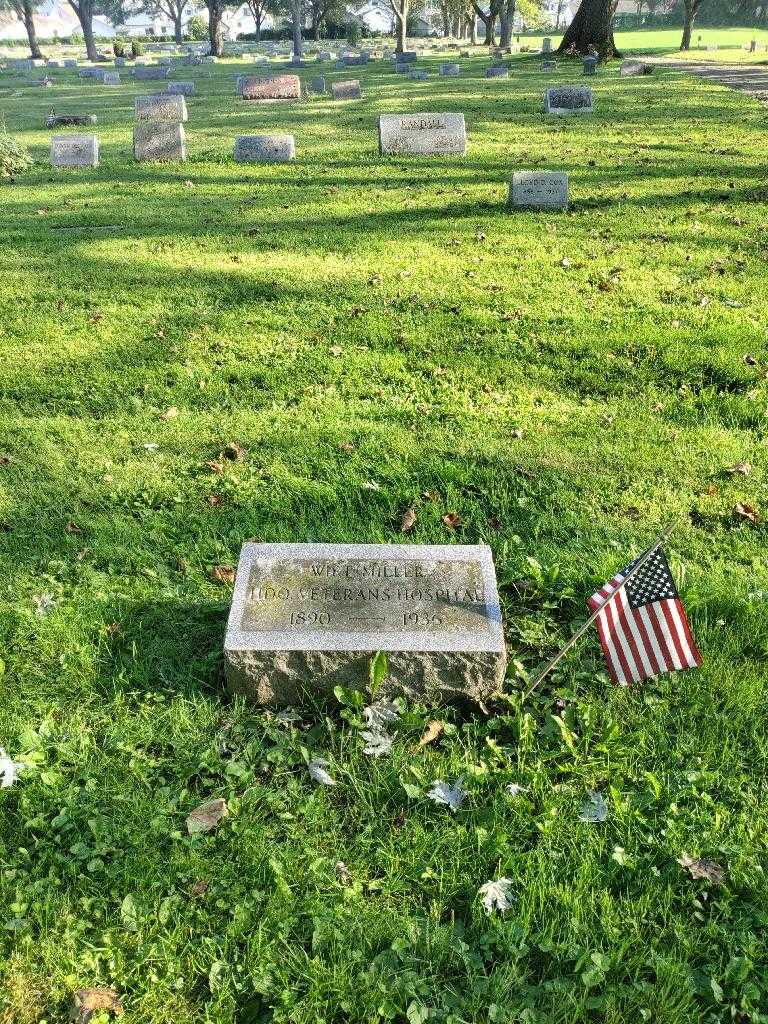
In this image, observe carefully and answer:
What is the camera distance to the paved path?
2178 centimetres

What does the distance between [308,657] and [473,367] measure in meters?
3.57

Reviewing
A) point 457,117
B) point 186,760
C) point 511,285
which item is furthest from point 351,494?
point 457,117

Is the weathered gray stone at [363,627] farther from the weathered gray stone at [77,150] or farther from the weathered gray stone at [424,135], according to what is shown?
the weathered gray stone at [77,150]

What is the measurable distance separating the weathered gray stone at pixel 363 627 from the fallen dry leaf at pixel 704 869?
91cm

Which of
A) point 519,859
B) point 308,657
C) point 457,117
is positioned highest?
point 457,117

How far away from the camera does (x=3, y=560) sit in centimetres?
405

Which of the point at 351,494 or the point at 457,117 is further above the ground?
the point at 457,117

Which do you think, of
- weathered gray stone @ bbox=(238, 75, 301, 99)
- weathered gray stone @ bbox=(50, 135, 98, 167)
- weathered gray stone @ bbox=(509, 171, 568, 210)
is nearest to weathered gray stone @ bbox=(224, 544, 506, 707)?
weathered gray stone @ bbox=(509, 171, 568, 210)

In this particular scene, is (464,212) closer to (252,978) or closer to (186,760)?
(186,760)

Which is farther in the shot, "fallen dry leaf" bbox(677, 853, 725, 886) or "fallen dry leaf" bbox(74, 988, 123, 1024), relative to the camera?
"fallen dry leaf" bbox(677, 853, 725, 886)

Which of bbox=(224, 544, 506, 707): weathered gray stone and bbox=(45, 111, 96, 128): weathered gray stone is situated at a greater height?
bbox=(45, 111, 96, 128): weathered gray stone

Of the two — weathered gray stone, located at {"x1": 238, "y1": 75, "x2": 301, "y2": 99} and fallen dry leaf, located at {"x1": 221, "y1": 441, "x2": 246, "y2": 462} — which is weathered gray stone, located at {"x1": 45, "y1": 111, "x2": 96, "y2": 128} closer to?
weathered gray stone, located at {"x1": 238, "y1": 75, "x2": 301, "y2": 99}

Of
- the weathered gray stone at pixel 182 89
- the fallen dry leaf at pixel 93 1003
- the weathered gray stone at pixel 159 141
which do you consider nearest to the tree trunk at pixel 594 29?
the weathered gray stone at pixel 182 89

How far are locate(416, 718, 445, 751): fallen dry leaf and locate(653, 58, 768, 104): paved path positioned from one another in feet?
69.7
